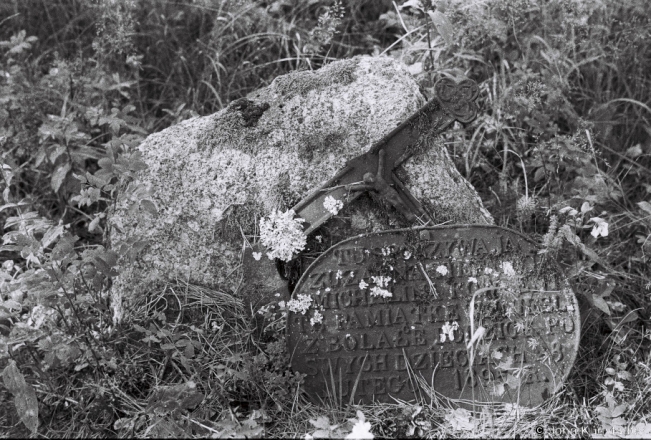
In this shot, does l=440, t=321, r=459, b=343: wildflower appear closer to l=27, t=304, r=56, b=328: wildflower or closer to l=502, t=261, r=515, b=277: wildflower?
l=502, t=261, r=515, b=277: wildflower

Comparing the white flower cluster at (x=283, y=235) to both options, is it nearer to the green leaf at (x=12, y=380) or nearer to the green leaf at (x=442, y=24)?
the green leaf at (x=12, y=380)

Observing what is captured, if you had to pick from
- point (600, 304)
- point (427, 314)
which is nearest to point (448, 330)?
point (427, 314)

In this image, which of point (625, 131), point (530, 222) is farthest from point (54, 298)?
point (625, 131)

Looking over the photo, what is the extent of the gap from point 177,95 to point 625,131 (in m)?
2.28

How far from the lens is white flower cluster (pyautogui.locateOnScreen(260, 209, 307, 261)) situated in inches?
105

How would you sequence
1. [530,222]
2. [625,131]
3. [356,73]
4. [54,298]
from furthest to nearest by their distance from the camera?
1. [625,131]
2. [530,222]
3. [356,73]
4. [54,298]

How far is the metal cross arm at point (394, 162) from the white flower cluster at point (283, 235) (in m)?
0.04

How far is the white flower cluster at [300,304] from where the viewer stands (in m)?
2.63

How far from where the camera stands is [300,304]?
263cm

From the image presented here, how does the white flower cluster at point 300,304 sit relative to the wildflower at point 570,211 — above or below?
below

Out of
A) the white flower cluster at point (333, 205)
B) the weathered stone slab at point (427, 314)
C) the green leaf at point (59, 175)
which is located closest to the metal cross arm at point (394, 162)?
the white flower cluster at point (333, 205)

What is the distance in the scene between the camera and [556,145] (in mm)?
3033

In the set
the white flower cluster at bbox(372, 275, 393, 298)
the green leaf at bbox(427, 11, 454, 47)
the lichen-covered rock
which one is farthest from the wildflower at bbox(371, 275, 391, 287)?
the green leaf at bbox(427, 11, 454, 47)

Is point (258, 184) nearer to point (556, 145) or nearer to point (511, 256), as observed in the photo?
point (511, 256)
